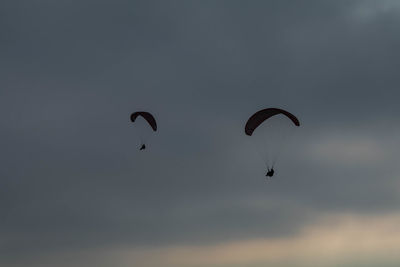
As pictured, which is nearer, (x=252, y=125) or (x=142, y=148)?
(x=252, y=125)

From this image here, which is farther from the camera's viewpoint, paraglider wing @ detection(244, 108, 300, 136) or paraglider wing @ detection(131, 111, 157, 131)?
paraglider wing @ detection(131, 111, 157, 131)

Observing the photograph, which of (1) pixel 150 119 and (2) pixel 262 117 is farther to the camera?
(1) pixel 150 119

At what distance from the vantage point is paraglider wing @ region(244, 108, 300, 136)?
7050cm

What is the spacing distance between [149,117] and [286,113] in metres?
16.3

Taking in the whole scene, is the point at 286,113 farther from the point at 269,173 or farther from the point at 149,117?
the point at 149,117

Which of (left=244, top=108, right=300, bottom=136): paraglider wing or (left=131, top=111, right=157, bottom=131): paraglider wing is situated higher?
(left=131, top=111, right=157, bottom=131): paraglider wing

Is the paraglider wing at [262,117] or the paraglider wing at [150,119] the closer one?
the paraglider wing at [262,117]

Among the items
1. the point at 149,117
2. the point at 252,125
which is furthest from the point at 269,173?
the point at 149,117

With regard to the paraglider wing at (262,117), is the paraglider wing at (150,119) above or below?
above

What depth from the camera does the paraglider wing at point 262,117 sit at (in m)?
70.5

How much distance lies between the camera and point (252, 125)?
2862 inches

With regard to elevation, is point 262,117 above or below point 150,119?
below

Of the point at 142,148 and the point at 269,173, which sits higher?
the point at 142,148

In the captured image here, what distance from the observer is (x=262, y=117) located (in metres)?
72.1
